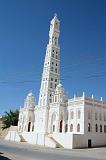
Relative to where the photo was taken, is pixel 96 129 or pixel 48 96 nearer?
pixel 96 129

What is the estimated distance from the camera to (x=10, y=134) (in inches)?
2589

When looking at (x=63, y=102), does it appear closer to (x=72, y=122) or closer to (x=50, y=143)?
(x=72, y=122)

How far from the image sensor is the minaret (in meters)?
63.1

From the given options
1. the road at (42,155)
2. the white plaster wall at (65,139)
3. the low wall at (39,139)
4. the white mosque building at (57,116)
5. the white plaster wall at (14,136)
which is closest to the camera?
the road at (42,155)

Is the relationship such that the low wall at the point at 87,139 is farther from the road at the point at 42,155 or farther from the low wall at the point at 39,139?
the road at the point at 42,155

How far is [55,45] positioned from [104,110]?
83.8 ft

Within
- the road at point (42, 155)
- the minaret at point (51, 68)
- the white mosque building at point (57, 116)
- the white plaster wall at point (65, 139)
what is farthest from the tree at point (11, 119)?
the road at point (42, 155)

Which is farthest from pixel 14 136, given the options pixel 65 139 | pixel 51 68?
pixel 51 68

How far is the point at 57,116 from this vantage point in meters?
56.3

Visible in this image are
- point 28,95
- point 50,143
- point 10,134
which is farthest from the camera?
point 28,95

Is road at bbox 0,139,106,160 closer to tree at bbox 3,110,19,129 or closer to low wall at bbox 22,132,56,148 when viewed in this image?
low wall at bbox 22,132,56,148

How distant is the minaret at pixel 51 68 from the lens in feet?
207

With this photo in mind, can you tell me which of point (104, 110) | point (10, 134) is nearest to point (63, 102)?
point (104, 110)

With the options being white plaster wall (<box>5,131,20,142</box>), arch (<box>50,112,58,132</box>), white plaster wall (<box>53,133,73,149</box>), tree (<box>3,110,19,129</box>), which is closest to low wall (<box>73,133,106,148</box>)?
white plaster wall (<box>53,133,73,149</box>)
